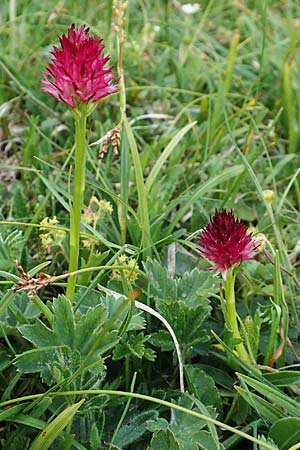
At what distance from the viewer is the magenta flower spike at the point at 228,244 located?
4.00 feet

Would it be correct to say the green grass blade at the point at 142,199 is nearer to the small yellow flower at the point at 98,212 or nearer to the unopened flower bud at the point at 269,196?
the small yellow flower at the point at 98,212

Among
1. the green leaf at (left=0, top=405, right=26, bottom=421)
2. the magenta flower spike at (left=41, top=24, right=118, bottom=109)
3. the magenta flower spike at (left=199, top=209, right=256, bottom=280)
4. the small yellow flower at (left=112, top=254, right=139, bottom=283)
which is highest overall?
the magenta flower spike at (left=41, top=24, right=118, bottom=109)

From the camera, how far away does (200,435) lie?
4.03 feet

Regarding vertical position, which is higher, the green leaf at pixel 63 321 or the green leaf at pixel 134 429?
the green leaf at pixel 63 321

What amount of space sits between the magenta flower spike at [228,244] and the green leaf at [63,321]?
0.85 ft

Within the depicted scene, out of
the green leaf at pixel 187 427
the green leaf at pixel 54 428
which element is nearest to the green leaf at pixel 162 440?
the green leaf at pixel 187 427

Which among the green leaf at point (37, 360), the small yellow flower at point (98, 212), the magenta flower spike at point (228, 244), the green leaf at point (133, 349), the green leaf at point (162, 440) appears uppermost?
the magenta flower spike at point (228, 244)

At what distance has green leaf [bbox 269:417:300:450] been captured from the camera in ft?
4.03

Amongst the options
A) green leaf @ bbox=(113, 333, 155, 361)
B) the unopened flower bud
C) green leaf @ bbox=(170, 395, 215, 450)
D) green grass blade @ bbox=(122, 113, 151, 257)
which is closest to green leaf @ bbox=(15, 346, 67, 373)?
green leaf @ bbox=(113, 333, 155, 361)

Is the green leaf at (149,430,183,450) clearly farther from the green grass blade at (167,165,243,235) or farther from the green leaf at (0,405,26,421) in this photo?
the green grass blade at (167,165,243,235)

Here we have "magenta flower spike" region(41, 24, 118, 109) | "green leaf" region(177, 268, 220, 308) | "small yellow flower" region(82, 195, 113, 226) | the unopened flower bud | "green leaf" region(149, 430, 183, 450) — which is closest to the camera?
"magenta flower spike" region(41, 24, 118, 109)

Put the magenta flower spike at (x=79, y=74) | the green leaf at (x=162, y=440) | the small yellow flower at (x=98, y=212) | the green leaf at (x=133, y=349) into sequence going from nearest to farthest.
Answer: the magenta flower spike at (x=79, y=74), the green leaf at (x=162, y=440), the green leaf at (x=133, y=349), the small yellow flower at (x=98, y=212)

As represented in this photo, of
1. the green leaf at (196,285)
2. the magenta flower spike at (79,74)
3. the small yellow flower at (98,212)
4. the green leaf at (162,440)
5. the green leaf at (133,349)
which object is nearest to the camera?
the magenta flower spike at (79,74)

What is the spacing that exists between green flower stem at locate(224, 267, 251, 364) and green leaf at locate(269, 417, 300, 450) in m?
0.15
